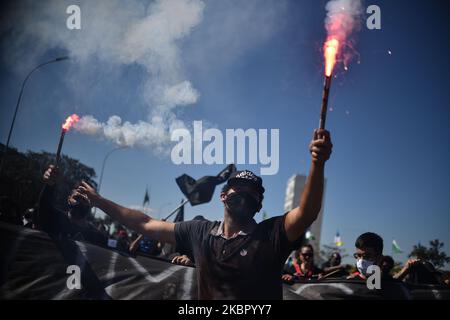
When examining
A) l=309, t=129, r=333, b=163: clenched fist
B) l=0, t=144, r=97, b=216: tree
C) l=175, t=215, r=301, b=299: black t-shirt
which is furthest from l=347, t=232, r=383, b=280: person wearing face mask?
l=0, t=144, r=97, b=216: tree

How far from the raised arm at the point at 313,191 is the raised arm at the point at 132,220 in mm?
983

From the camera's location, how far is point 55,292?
2801 mm

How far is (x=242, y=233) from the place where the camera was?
2.47m

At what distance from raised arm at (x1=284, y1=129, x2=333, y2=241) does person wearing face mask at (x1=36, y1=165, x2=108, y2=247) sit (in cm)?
170

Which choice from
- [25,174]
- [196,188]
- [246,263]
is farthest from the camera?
[25,174]

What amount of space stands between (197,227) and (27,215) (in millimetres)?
4149

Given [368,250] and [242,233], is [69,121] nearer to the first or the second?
[242,233]

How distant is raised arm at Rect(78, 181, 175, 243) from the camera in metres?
2.65

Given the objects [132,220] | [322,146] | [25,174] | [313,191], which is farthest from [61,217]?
[25,174]

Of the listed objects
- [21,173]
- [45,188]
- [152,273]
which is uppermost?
[21,173]

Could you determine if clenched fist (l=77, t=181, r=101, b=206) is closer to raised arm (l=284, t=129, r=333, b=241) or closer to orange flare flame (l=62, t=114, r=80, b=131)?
orange flare flame (l=62, t=114, r=80, b=131)

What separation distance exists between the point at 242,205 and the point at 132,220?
2.93 ft

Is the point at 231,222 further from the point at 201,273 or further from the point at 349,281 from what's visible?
the point at 349,281
